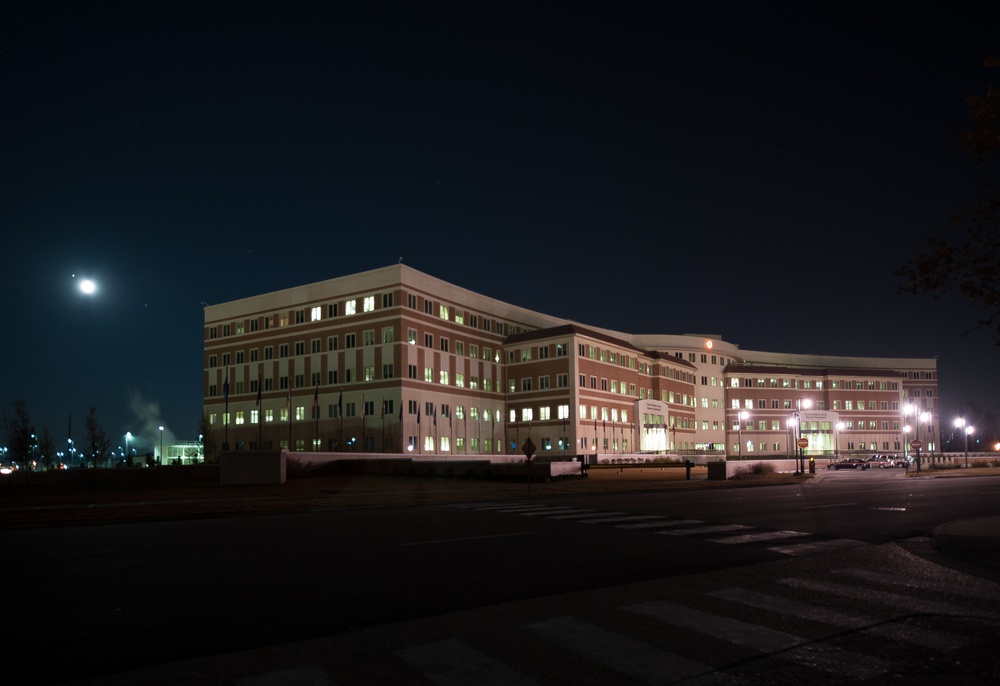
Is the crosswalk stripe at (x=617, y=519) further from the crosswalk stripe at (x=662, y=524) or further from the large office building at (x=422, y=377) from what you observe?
the large office building at (x=422, y=377)

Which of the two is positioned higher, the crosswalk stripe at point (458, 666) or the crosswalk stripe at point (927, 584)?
the crosswalk stripe at point (458, 666)

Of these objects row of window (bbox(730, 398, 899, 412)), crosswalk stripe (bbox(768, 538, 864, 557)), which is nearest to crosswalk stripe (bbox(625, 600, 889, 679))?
crosswalk stripe (bbox(768, 538, 864, 557))

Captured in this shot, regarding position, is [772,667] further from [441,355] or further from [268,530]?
[441,355]

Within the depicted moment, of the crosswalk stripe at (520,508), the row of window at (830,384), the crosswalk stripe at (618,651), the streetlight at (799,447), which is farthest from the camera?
the row of window at (830,384)

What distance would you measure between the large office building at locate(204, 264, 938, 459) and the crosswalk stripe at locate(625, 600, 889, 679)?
227 ft

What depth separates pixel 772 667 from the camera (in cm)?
644

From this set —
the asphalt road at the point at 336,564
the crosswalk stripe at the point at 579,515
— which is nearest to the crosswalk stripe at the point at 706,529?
the asphalt road at the point at 336,564

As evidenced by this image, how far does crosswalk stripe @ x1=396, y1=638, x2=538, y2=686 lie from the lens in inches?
241

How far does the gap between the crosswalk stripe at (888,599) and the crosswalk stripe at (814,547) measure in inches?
111

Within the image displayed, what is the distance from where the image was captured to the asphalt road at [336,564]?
7707 mm

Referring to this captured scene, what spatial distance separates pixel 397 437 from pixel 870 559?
70.2 meters

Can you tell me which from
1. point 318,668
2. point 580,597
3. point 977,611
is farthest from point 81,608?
point 977,611

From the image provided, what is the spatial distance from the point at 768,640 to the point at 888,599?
2.88 metres

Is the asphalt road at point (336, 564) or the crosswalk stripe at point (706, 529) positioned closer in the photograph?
the asphalt road at point (336, 564)
